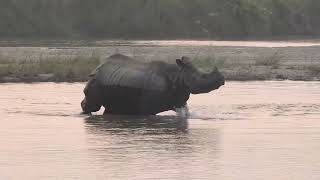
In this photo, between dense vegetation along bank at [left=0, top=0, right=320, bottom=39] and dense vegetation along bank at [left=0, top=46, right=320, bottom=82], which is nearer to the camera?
dense vegetation along bank at [left=0, top=46, right=320, bottom=82]

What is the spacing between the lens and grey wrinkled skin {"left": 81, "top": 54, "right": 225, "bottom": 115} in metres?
24.5

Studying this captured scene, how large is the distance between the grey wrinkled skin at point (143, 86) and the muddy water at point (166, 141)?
1.25ft

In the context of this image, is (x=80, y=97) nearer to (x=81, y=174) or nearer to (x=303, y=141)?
(x=303, y=141)

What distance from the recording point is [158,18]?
99.8m

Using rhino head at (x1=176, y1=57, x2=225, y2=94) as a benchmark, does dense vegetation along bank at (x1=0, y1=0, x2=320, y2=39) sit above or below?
below

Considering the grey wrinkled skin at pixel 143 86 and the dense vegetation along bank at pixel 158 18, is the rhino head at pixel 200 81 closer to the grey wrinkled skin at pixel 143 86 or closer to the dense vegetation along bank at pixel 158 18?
the grey wrinkled skin at pixel 143 86

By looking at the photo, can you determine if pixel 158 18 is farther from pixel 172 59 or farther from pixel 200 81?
pixel 200 81

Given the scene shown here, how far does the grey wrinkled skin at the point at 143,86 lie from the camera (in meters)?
24.5

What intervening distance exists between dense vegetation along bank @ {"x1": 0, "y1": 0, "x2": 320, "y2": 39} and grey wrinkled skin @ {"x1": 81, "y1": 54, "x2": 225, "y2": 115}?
207 feet

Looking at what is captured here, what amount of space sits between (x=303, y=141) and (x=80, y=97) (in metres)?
11.3

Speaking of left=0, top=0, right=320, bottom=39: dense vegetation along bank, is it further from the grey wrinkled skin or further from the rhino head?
the rhino head

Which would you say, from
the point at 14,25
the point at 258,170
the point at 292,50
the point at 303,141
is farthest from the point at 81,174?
the point at 14,25

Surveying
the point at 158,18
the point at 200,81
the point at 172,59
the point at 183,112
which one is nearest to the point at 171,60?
the point at 172,59

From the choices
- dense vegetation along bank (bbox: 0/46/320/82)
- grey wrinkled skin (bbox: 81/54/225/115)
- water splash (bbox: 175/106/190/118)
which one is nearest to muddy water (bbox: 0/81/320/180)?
water splash (bbox: 175/106/190/118)
